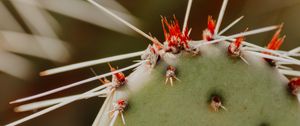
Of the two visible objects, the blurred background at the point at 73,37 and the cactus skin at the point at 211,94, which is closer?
the cactus skin at the point at 211,94

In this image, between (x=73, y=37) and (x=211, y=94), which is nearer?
(x=211, y=94)

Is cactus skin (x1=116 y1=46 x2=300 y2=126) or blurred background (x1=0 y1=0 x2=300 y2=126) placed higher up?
blurred background (x1=0 y1=0 x2=300 y2=126)

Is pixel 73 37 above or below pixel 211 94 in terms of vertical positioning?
above

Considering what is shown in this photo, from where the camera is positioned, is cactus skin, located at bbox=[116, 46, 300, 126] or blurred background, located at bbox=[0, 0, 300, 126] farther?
blurred background, located at bbox=[0, 0, 300, 126]

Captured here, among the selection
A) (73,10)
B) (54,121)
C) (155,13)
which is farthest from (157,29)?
(54,121)

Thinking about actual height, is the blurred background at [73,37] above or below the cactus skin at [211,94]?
above
